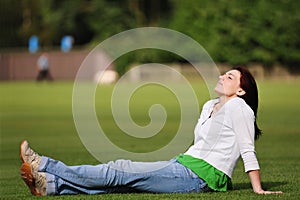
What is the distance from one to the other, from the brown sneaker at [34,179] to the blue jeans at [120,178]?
0.16ft

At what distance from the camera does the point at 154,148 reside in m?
16.2

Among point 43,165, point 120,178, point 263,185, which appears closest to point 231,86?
point 120,178

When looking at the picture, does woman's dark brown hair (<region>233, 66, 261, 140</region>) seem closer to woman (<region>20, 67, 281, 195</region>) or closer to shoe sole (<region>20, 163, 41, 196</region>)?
woman (<region>20, 67, 281, 195</region>)

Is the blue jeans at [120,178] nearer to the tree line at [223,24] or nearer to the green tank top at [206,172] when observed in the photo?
the green tank top at [206,172]

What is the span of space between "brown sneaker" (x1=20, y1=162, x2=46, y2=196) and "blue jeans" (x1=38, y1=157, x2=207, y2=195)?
0.05 m

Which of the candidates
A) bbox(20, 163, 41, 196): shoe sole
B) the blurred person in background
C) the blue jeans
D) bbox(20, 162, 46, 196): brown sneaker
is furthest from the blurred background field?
the blurred person in background

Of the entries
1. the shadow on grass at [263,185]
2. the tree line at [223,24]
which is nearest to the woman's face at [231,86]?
the shadow on grass at [263,185]

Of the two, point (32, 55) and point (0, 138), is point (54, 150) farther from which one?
point (32, 55)

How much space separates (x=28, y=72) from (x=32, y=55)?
1.92 meters

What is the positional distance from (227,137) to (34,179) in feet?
6.19

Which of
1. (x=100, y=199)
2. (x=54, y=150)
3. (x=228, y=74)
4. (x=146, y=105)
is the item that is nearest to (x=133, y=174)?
(x=100, y=199)

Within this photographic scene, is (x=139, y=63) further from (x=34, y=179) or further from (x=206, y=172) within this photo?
(x=34, y=179)

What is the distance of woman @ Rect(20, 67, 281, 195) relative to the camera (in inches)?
338

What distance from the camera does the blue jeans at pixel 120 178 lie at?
8.59 m
